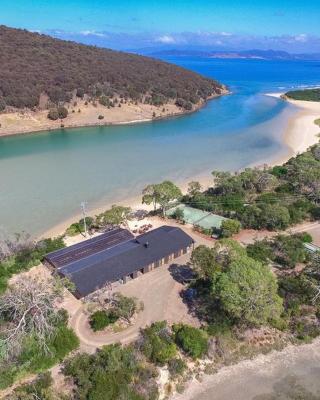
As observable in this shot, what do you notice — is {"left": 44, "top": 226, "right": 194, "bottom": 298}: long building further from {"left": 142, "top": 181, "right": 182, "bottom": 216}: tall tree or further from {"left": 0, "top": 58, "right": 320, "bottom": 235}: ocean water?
{"left": 0, "top": 58, "right": 320, "bottom": 235}: ocean water

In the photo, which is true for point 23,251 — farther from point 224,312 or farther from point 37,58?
point 37,58

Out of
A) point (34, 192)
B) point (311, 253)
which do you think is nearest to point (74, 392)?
point (311, 253)

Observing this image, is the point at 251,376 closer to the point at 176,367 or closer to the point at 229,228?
the point at 176,367

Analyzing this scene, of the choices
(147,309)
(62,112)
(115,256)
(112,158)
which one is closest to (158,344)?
(147,309)

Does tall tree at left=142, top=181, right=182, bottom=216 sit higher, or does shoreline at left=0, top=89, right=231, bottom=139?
tall tree at left=142, top=181, right=182, bottom=216

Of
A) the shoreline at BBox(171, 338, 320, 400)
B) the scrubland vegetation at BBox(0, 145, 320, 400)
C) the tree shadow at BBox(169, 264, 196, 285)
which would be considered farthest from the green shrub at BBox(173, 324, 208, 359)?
the tree shadow at BBox(169, 264, 196, 285)

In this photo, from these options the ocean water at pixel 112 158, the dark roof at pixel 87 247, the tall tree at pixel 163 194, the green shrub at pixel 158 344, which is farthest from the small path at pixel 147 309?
the ocean water at pixel 112 158
